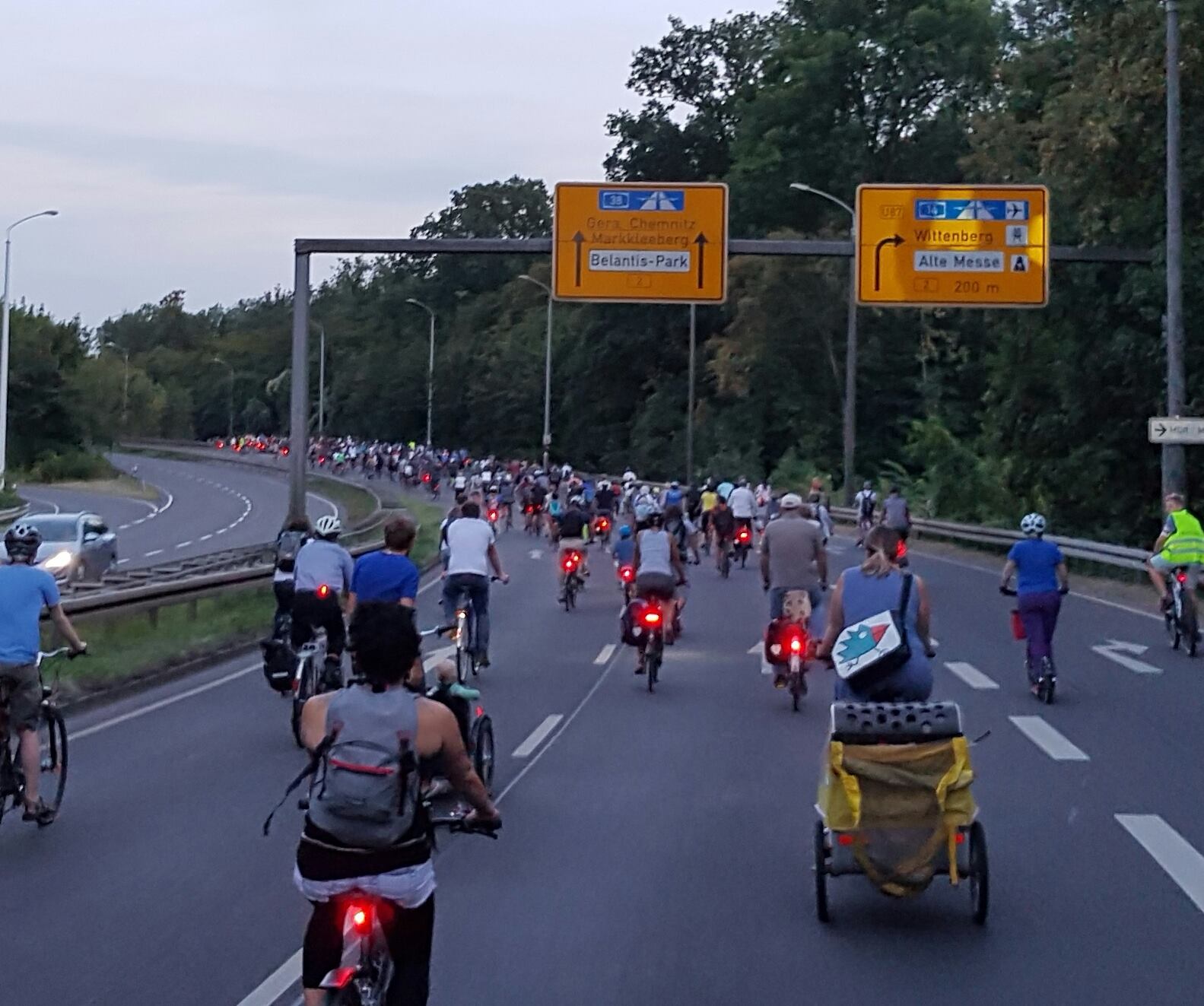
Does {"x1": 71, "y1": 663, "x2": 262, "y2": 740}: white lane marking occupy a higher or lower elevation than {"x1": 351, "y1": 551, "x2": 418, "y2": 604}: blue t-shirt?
lower

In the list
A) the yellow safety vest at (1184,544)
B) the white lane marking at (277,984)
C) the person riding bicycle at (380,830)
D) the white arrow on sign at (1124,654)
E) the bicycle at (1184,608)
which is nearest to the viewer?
the person riding bicycle at (380,830)

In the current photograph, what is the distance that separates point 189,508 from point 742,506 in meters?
39.6

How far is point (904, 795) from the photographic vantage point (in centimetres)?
752

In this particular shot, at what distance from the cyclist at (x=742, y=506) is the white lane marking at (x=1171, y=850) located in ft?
76.9

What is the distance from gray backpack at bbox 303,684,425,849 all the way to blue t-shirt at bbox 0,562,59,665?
499 cm

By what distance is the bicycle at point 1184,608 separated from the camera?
19.2 metres

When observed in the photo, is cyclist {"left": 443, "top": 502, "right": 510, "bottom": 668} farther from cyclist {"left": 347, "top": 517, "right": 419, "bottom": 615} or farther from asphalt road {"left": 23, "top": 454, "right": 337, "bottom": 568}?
asphalt road {"left": 23, "top": 454, "right": 337, "bottom": 568}

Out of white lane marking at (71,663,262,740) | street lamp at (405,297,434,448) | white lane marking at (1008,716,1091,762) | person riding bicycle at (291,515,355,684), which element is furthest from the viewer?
street lamp at (405,297,434,448)

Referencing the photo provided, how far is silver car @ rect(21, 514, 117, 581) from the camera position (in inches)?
1188

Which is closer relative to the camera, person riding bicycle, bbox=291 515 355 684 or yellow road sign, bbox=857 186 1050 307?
person riding bicycle, bbox=291 515 355 684

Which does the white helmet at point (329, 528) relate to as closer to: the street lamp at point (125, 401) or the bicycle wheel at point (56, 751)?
the bicycle wheel at point (56, 751)

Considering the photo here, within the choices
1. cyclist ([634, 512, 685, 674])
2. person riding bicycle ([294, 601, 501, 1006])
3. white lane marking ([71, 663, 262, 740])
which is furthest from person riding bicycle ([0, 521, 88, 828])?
cyclist ([634, 512, 685, 674])

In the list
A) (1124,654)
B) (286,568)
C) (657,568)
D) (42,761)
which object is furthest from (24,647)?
(1124,654)

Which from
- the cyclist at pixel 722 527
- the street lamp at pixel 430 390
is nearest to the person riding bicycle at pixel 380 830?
the cyclist at pixel 722 527
